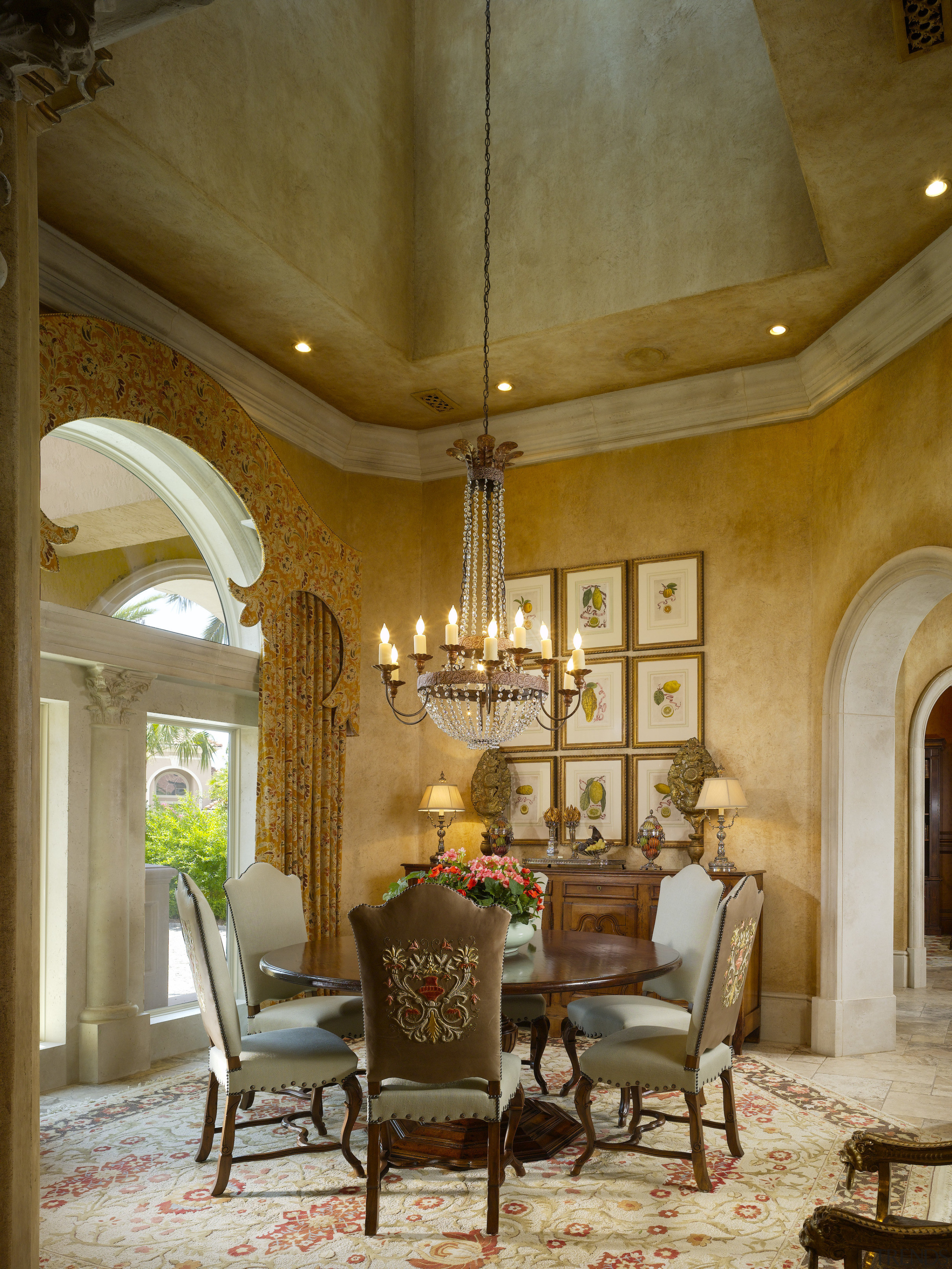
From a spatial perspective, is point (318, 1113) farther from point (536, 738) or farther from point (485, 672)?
point (536, 738)

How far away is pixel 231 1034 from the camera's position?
357cm

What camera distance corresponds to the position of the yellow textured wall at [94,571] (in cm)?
489

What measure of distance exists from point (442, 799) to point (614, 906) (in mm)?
1362

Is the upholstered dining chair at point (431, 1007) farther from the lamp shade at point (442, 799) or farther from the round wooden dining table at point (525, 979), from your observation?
the lamp shade at point (442, 799)

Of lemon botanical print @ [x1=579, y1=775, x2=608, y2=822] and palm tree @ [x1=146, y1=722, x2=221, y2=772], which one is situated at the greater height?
palm tree @ [x1=146, y1=722, x2=221, y2=772]

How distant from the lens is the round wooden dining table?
3.66 meters

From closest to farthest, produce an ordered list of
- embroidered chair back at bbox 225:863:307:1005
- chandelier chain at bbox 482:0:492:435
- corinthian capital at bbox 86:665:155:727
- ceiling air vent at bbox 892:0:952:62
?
ceiling air vent at bbox 892:0:952:62, embroidered chair back at bbox 225:863:307:1005, corinthian capital at bbox 86:665:155:727, chandelier chain at bbox 482:0:492:435

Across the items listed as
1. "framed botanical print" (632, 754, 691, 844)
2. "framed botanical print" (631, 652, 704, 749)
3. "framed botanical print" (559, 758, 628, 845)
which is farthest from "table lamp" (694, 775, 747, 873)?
"framed botanical print" (559, 758, 628, 845)

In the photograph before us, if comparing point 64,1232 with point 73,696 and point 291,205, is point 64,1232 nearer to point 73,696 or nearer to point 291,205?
point 73,696

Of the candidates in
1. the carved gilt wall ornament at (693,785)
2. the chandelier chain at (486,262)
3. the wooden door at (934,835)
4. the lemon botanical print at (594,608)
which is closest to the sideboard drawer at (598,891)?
the carved gilt wall ornament at (693,785)

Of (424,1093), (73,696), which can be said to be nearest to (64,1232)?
(424,1093)

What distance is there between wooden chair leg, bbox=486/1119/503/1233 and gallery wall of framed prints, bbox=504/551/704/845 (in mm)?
3211

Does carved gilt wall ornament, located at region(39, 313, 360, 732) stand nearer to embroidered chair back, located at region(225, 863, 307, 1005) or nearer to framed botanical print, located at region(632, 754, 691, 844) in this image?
embroidered chair back, located at region(225, 863, 307, 1005)

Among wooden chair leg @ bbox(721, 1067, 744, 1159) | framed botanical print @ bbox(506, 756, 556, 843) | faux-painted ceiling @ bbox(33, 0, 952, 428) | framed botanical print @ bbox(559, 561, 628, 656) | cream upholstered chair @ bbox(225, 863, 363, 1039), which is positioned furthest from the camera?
framed botanical print @ bbox(506, 756, 556, 843)
